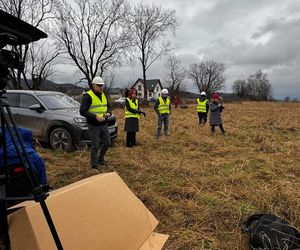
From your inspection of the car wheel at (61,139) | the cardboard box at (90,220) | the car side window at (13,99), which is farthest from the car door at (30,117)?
the cardboard box at (90,220)

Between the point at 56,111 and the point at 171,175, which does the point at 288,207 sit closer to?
the point at 171,175

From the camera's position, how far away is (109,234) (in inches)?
92.4

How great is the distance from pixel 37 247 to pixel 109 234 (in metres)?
0.60

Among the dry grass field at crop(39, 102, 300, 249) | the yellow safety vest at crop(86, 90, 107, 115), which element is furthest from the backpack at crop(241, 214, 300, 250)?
the yellow safety vest at crop(86, 90, 107, 115)

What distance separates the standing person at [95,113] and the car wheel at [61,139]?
1.84 m

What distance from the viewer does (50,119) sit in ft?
24.2

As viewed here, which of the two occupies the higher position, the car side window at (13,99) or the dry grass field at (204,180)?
the car side window at (13,99)

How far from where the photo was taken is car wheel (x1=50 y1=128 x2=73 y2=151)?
7288mm

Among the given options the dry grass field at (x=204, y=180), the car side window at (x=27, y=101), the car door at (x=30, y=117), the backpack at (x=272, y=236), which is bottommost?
the dry grass field at (x=204, y=180)

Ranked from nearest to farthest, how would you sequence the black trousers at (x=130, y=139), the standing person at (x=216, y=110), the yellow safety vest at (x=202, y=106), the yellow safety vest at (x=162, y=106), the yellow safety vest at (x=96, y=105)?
the yellow safety vest at (x=96, y=105) → the black trousers at (x=130, y=139) → the yellow safety vest at (x=162, y=106) → the standing person at (x=216, y=110) → the yellow safety vest at (x=202, y=106)

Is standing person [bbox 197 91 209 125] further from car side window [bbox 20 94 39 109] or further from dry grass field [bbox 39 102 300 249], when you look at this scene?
car side window [bbox 20 94 39 109]

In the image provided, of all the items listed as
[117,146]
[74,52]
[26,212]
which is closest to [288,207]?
[26,212]

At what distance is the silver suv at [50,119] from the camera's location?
7.20 meters

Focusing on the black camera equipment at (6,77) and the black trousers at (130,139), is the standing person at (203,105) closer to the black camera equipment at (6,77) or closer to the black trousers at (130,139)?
the black trousers at (130,139)
